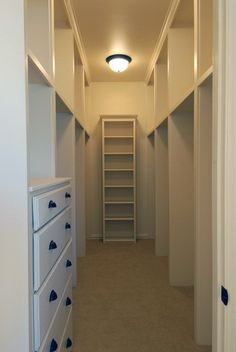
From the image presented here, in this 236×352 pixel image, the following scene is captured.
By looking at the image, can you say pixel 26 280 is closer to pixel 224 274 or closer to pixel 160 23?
pixel 224 274

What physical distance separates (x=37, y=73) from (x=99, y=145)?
11.5 feet

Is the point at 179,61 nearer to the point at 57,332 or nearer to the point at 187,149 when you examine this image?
the point at 187,149

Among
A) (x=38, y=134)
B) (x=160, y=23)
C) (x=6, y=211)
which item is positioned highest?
(x=160, y=23)

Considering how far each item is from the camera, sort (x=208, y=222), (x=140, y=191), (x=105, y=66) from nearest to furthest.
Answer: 1. (x=208, y=222)
2. (x=105, y=66)
3. (x=140, y=191)

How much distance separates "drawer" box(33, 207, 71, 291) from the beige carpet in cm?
95

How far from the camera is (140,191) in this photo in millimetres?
A: 5047

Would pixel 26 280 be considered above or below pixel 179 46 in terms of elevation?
below

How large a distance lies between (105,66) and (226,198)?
377 centimetres

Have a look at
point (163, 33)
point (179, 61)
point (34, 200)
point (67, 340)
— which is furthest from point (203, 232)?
point (163, 33)

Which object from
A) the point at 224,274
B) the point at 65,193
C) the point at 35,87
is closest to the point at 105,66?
the point at 35,87

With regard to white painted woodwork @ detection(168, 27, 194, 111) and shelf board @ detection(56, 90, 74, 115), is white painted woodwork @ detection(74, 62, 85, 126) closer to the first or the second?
shelf board @ detection(56, 90, 74, 115)

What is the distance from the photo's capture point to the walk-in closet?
1075mm

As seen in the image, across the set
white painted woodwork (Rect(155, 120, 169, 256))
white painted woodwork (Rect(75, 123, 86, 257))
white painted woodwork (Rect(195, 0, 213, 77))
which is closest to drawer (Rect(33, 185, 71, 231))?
white painted woodwork (Rect(195, 0, 213, 77))

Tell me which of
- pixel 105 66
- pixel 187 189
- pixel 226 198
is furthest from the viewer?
pixel 105 66
